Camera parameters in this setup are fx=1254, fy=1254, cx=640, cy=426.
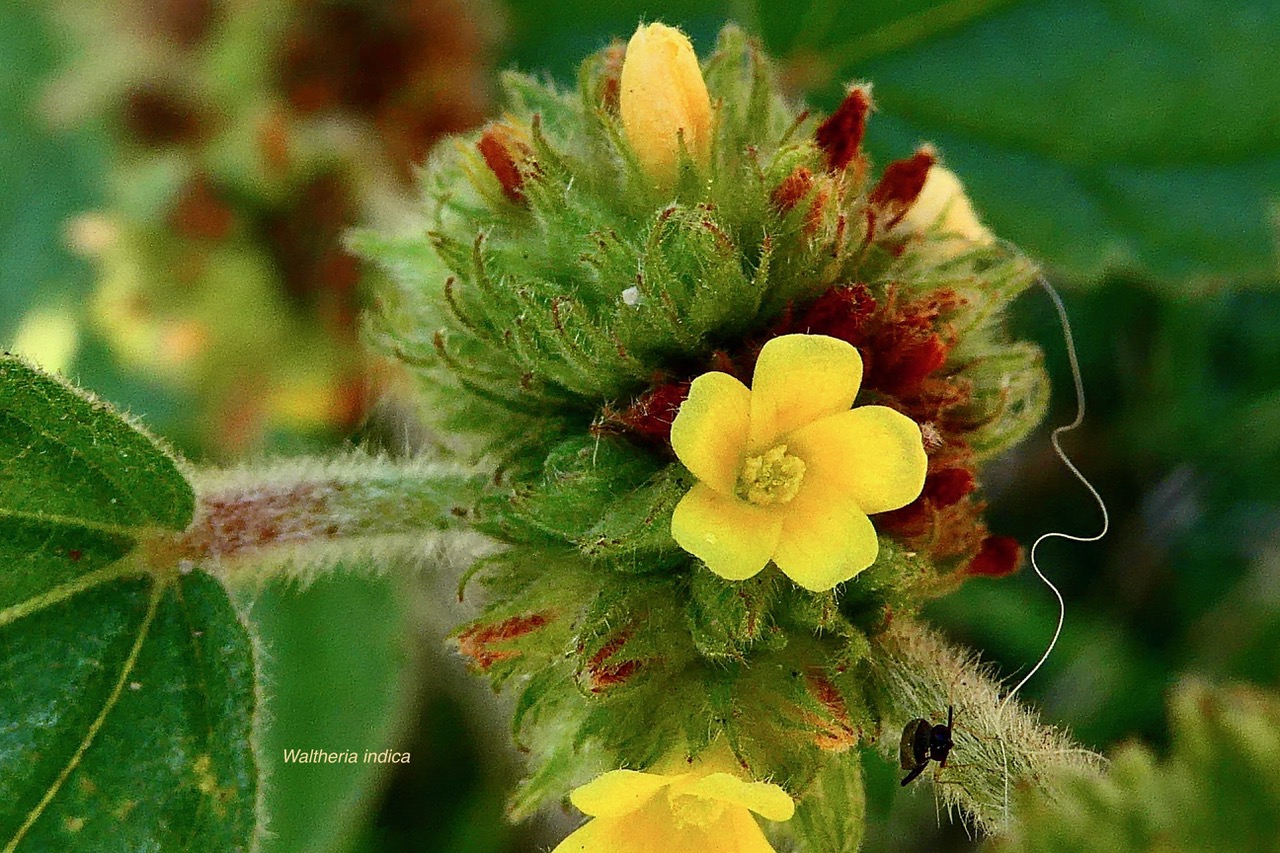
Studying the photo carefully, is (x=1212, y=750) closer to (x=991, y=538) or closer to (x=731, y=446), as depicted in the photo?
(x=731, y=446)

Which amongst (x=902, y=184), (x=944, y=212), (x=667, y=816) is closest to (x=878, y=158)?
(x=944, y=212)

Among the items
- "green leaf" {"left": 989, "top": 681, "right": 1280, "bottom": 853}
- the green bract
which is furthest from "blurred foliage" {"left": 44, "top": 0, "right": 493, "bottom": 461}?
"green leaf" {"left": 989, "top": 681, "right": 1280, "bottom": 853}

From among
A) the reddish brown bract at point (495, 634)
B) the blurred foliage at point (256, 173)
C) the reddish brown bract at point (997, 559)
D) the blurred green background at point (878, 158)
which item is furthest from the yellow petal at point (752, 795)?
the blurred foliage at point (256, 173)

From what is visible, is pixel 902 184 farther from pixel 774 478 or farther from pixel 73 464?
pixel 73 464

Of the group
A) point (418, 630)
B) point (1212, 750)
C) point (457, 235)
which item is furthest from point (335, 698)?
point (1212, 750)

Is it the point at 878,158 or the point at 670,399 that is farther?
the point at 878,158

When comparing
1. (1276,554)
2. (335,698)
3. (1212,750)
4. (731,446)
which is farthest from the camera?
(335,698)

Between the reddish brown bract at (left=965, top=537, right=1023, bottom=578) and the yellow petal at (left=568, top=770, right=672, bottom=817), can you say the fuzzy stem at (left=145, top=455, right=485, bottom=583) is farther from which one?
the reddish brown bract at (left=965, top=537, right=1023, bottom=578)
